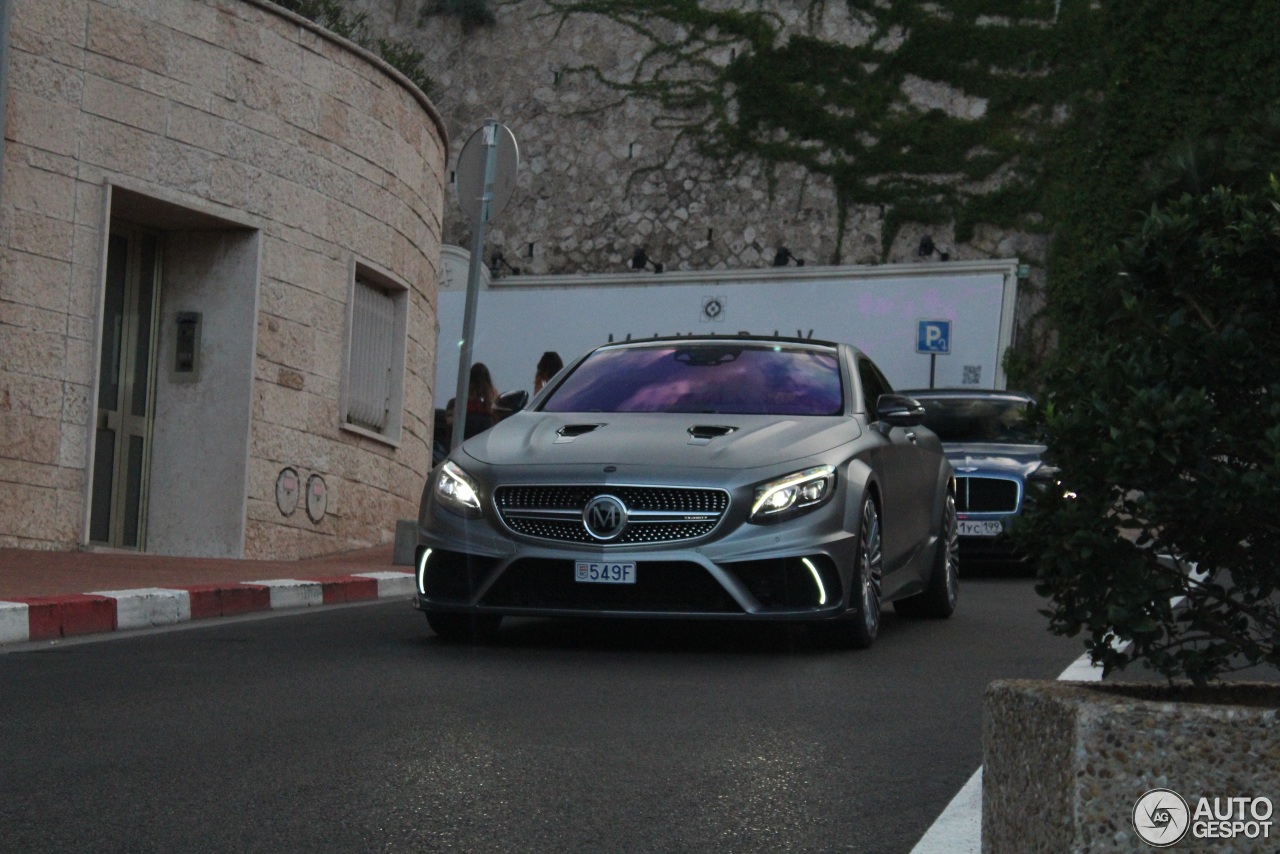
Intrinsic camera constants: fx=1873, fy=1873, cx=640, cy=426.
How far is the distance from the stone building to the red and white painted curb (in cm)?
249

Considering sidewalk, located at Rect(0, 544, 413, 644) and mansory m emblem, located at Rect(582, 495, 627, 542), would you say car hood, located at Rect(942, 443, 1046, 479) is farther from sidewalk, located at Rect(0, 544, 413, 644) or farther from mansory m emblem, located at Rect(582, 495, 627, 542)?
mansory m emblem, located at Rect(582, 495, 627, 542)

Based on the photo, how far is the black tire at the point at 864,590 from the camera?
25.8ft

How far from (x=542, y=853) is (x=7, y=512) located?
900 centimetres

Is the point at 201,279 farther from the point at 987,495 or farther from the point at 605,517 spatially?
the point at 605,517

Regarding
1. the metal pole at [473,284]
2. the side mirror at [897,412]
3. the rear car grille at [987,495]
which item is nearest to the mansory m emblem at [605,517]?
the side mirror at [897,412]

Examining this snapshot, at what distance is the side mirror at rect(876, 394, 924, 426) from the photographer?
8672mm

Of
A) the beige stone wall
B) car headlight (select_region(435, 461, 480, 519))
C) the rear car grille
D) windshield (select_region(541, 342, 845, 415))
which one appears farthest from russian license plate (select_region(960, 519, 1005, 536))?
the beige stone wall

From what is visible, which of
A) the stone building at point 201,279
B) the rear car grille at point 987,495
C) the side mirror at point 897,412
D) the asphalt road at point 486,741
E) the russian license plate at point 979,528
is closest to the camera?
the asphalt road at point 486,741

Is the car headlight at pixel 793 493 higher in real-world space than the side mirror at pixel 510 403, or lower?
lower

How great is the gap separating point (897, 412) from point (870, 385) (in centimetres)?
81

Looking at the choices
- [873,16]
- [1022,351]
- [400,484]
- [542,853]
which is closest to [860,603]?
[542,853]
